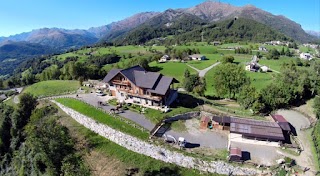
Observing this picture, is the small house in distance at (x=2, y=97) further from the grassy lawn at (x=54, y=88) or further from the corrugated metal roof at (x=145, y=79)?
the corrugated metal roof at (x=145, y=79)

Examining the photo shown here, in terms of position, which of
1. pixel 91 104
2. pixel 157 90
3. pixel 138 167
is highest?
pixel 157 90

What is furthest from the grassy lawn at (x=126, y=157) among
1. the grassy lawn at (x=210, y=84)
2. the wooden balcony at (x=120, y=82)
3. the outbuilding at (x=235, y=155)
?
the grassy lawn at (x=210, y=84)

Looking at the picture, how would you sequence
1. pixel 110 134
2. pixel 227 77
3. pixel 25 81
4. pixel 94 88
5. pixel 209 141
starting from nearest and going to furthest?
1. pixel 209 141
2. pixel 110 134
3. pixel 227 77
4. pixel 94 88
5. pixel 25 81

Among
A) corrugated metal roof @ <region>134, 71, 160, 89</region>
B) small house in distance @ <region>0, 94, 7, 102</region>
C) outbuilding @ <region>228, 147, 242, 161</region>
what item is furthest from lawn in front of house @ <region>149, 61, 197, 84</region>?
A: outbuilding @ <region>228, 147, 242, 161</region>

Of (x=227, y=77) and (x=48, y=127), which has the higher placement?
(x=227, y=77)

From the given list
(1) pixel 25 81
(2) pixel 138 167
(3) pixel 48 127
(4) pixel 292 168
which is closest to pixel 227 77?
(4) pixel 292 168

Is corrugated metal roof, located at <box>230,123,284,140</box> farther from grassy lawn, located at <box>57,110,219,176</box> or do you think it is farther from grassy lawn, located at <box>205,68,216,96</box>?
grassy lawn, located at <box>205,68,216,96</box>

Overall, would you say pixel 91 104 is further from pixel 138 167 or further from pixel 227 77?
pixel 227 77

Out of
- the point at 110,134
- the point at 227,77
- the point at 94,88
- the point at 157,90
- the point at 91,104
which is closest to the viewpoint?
the point at 110,134
